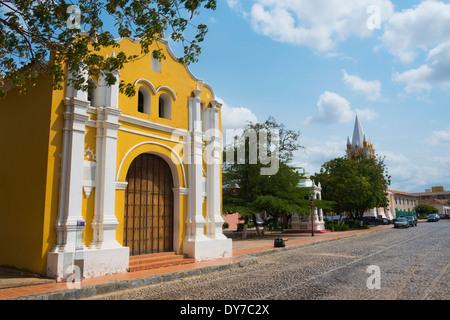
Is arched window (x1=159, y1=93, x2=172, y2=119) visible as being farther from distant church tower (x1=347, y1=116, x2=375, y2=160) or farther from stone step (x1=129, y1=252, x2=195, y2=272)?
distant church tower (x1=347, y1=116, x2=375, y2=160)

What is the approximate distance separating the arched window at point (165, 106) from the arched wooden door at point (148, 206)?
5.12ft

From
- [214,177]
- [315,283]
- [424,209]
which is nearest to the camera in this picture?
[315,283]

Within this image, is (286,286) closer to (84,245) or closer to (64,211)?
(84,245)

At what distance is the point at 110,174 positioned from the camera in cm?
938

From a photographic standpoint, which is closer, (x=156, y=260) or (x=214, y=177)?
(x=156, y=260)

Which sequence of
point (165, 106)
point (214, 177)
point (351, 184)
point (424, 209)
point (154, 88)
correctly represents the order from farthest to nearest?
point (424, 209) < point (351, 184) < point (214, 177) < point (165, 106) < point (154, 88)

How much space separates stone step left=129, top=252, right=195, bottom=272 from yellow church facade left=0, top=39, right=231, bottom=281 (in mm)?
265

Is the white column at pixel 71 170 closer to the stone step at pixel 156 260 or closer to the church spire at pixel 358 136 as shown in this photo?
the stone step at pixel 156 260

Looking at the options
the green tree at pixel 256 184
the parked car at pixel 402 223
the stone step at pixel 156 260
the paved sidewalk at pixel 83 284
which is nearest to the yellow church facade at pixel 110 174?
the stone step at pixel 156 260

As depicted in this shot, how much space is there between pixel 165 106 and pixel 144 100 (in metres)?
0.90

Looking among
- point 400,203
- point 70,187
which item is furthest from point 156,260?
point 400,203

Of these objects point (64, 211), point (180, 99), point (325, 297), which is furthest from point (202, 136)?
point (325, 297)

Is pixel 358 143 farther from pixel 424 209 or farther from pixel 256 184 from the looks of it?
pixel 256 184
